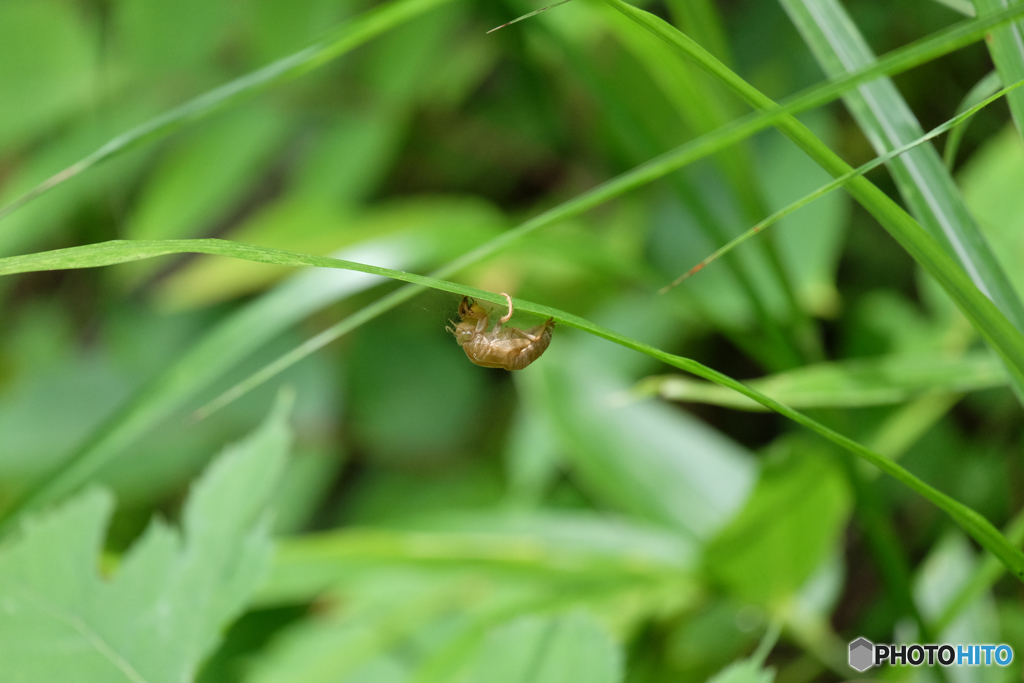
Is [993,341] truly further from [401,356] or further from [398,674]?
[401,356]

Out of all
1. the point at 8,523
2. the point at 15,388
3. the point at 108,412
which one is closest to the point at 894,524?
the point at 8,523

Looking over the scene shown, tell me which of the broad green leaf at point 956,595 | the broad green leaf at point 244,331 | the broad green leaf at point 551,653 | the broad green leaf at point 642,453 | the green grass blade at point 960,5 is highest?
the broad green leaf at point 244,331

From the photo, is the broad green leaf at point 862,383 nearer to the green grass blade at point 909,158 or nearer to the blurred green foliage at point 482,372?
the blurred green foliage at point 482,372

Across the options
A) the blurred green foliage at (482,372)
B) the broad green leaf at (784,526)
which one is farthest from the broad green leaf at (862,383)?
the broad green leaf at (784,526)

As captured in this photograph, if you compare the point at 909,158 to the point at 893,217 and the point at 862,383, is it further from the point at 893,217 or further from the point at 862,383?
the point at 862,383

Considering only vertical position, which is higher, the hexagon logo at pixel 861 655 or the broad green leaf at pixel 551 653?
the broad green leaf at pixel 551 653
